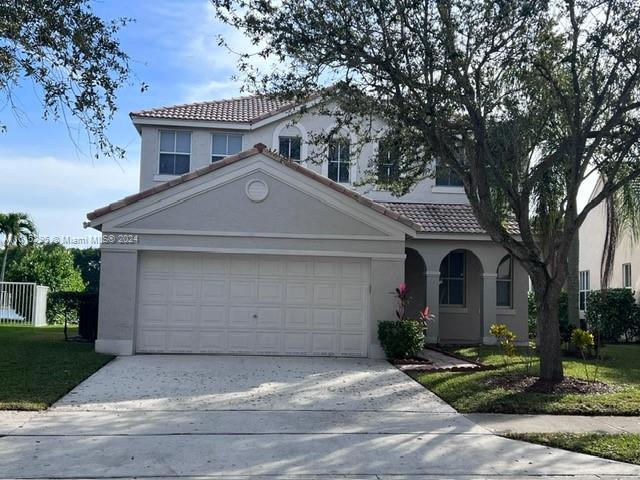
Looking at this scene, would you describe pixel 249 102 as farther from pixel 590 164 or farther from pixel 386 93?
pixel 590 164

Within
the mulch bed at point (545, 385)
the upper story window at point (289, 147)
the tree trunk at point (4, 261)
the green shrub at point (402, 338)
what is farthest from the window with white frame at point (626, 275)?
the tree trunk at point (4, 261)

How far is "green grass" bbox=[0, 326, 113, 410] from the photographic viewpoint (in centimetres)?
929

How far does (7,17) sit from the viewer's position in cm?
694

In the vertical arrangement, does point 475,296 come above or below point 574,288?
below

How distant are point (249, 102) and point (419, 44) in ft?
39.6

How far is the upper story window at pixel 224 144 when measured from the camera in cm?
1978

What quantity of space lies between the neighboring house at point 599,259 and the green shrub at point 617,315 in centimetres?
84

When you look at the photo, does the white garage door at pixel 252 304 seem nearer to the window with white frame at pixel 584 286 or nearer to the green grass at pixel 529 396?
the green grass at pixel 529 396

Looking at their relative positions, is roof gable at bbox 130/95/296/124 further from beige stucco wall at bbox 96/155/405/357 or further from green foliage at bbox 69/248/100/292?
green foliage at bbox 69/248/100/292

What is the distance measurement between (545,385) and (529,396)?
2.89 feet

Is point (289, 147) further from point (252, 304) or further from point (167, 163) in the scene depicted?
point (252, 304)

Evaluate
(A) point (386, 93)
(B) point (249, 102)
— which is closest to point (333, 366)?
(A) point (386, 93)

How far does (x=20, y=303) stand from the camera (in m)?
24.6

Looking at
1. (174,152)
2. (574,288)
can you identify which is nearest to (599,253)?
(574,288)
